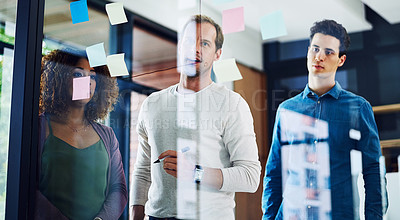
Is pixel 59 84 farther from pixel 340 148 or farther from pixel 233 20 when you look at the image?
pixel 340 148

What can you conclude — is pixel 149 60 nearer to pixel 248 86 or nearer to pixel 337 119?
pixel 248 86

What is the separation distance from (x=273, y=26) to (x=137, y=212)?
0.92 m

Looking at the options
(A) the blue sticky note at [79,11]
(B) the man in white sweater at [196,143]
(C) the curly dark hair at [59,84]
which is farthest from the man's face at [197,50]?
(A) the blue sticky note at [79,11]

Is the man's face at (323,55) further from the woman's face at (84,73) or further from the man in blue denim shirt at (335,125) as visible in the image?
the woman's face at (84,73)

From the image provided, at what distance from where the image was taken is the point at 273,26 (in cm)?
148

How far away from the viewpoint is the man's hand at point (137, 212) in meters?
1.70

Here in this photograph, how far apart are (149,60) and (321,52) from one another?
0.73 meters

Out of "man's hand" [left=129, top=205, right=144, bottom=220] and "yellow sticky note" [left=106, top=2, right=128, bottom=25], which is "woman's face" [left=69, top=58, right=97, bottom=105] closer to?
"yellow sticky note" [left=106, top=2, right=128, bottom=25]

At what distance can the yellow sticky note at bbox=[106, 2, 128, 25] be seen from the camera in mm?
1859

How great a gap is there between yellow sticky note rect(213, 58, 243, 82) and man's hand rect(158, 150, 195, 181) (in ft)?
1.12

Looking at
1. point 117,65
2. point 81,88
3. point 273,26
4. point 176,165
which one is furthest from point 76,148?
point 273,26

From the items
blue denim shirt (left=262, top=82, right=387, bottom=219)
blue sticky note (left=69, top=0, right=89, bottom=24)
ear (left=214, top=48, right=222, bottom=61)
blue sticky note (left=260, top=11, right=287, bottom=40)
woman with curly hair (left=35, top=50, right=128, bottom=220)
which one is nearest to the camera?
blue denim shirt (left=262, top=82, right=387, bottom=219)

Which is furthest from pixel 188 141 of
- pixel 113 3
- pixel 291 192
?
pixel 113 3

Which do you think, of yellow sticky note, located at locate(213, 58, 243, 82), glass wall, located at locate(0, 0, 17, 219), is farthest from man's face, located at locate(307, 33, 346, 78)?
glass wall, located at locate(0, 0, 17, 219)
